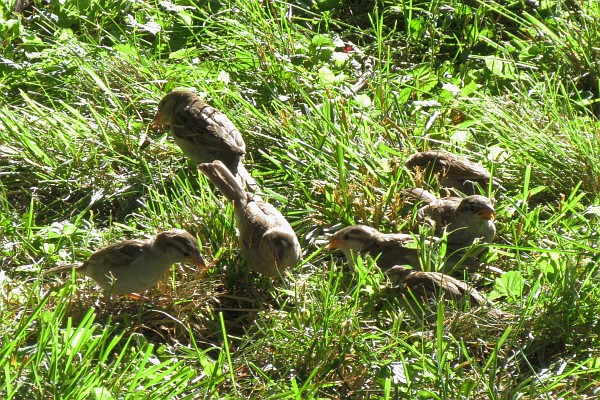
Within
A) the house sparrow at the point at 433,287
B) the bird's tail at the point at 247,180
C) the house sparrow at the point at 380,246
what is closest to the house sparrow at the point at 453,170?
the house sparrow at the point at 380,246

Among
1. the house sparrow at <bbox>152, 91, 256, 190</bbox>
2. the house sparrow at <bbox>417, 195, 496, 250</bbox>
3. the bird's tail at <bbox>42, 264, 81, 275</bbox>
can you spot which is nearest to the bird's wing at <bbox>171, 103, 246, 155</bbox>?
the house sparrow at <bbox>152, 91, 256, 190</bbox>

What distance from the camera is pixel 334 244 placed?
19.1ft

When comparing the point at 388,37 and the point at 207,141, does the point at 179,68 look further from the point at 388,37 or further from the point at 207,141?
the point at 388,37

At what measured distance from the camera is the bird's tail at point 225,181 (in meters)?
5.90

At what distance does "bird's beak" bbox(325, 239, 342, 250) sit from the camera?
5.80m

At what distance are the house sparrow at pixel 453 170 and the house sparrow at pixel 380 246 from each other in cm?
83

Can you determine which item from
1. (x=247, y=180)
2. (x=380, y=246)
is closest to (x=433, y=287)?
(x=380, y=246)

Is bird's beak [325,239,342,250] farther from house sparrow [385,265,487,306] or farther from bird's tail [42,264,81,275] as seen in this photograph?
bird's tail [42,264,81,275]

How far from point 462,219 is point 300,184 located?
106cm

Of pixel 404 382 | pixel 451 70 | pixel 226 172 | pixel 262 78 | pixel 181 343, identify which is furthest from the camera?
pixel 451 70

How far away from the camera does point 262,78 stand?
7.36 m

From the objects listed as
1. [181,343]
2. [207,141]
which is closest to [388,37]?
[207,141]

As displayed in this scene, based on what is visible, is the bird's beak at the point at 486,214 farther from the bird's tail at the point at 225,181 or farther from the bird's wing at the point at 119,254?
the bird's wing at the point at 119,254

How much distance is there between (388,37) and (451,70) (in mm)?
671
